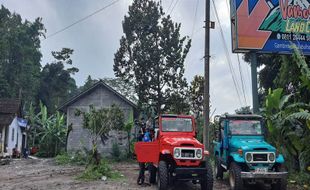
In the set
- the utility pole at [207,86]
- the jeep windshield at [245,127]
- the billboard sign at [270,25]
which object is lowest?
the jeep windshield at [245,127]

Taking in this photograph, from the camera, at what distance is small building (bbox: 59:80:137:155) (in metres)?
29.6

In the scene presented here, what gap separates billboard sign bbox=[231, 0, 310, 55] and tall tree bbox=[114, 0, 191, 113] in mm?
15864

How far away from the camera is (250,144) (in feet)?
41.5

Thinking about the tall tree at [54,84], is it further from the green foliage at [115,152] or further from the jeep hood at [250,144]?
the jeep hood at [250,144]

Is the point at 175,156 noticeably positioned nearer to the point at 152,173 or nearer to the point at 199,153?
the point at 199,153

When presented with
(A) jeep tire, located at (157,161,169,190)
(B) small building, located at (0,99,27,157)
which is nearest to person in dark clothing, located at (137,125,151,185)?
(A) jeep tire, located at (157,161,169,190)

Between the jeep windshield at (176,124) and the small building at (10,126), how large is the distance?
1875 centimetres

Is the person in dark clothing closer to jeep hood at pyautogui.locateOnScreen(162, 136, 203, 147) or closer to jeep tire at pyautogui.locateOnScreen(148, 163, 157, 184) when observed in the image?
jeep tire at pyautogui.locateOnScreen(148, 163, 157, 184)

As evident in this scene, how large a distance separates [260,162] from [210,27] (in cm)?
754

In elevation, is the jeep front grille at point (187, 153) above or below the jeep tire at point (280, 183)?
above

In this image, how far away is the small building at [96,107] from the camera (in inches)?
1164

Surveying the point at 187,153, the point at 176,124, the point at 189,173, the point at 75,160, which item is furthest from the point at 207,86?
the point at 75,160

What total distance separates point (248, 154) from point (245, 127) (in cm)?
191

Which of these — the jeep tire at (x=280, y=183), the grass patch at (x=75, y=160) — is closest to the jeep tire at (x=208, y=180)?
the jeep tire at (x=280, y=183)
